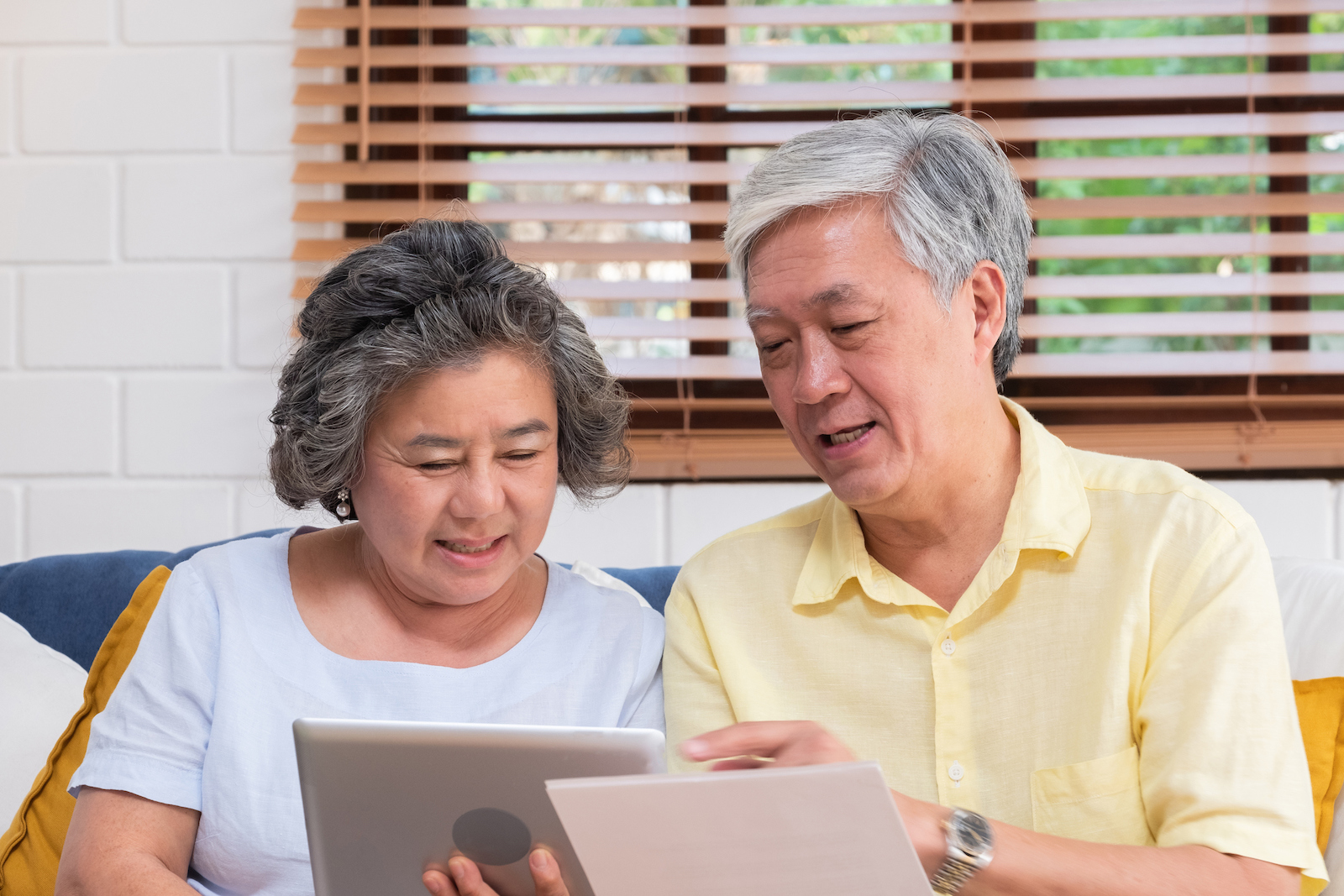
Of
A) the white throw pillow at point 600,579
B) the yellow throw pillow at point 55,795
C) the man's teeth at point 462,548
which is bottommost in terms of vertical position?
the yellow throw pillow at point 55,795

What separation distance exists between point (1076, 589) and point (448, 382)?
688mm

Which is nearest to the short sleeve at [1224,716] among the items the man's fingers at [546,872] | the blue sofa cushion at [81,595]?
the man's fingers at [546,872]

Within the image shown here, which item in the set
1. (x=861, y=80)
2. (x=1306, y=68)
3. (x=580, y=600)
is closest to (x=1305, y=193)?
(x=1306, y=68)

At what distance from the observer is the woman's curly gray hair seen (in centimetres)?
123

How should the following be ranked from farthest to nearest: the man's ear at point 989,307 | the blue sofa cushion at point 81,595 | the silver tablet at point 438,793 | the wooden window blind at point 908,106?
1. the wooden window blind at point 908,106
2. the blue sofa cushion at point 81,595
3. the man's ear at point 989,307
4. the silver tablet at point 438,793

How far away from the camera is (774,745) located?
0.94 m

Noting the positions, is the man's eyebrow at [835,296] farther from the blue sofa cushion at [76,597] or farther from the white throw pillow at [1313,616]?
the blue sofa cushion at [76,597]

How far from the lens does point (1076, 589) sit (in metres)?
1.16

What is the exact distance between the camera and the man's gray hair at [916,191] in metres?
1.15

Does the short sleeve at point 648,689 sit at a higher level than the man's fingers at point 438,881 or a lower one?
higher

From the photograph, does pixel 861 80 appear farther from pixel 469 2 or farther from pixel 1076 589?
pixel 1076 589

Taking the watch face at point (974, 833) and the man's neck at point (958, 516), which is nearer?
the watch face at point (974, 833)

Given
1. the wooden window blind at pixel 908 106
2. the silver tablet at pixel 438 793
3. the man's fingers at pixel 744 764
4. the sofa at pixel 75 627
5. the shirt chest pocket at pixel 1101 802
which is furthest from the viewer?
the wooden window blind at pixel 908 106

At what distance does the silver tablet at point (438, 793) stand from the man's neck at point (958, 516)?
0.47 metres
